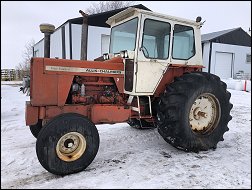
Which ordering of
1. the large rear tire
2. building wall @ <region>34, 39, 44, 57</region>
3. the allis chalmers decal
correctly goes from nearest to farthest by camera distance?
the allis chalmers decal, the large rear tire, building wall @ <region>34, 39, 44, 57</region>

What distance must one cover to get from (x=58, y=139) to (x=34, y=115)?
2.05 ft

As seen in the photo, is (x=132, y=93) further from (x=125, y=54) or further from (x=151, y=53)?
(x=151, y=53)

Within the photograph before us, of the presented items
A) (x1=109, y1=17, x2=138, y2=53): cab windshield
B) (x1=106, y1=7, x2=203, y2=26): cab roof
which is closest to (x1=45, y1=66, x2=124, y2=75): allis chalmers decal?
(x1=109, y1=17, x2=138, y2=53): cab windshield

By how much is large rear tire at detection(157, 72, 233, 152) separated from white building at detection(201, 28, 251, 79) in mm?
15040

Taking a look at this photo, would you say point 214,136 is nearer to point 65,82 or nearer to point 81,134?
point 81,134

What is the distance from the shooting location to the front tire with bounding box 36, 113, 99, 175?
330 centimetres

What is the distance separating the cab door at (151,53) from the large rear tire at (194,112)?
0.32 metres

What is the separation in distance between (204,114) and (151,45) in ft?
4.98

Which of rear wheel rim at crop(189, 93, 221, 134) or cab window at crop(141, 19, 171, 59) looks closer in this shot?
cab window at crop(141, 19, 171, 59)

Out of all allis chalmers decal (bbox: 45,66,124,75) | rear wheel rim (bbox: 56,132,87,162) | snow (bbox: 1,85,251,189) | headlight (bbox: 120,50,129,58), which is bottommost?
snow (bbox: 1,85,251,189)

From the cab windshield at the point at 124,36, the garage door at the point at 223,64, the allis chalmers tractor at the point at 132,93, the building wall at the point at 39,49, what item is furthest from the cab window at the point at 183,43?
the building wall at the point at 39,49

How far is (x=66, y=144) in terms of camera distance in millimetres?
3508

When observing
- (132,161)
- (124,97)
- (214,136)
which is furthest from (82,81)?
(214,136)

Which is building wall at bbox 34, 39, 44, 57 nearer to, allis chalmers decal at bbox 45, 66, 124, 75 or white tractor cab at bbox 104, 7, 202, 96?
white tractor cab at bbox 104, 7, 202, 96
